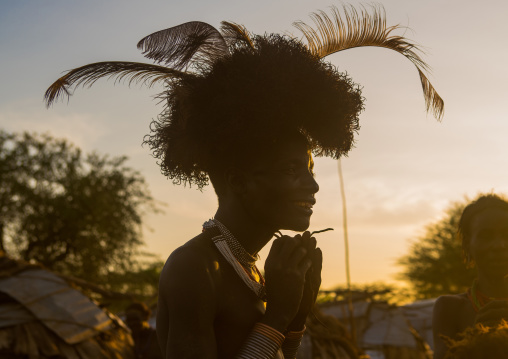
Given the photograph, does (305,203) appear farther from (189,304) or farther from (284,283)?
(189,304)

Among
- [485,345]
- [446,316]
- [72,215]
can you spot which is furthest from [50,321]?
[72,215]

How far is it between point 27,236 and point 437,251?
2214cm

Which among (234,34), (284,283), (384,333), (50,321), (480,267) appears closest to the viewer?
(284,283)

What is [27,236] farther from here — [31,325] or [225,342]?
[225,342]

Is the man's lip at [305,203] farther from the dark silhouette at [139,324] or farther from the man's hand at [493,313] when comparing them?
the dark silhouette at [139,324]

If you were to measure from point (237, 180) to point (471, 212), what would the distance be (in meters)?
2.28

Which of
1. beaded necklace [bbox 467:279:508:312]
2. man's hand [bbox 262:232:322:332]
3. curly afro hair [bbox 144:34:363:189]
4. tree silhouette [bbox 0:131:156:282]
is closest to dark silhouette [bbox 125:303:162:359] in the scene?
beaded necklace [bbox 467:279:508:312]

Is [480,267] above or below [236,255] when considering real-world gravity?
below

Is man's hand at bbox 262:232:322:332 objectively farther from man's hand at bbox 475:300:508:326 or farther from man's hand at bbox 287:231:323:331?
man's hand at bbox 475:300:508:326

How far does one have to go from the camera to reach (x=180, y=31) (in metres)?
2.97

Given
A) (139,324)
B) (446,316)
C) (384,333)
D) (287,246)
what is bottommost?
(384,333)

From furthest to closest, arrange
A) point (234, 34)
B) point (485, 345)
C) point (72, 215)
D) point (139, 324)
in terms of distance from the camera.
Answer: point (72, 215) → point (139, 324) → point (234, 34) → point (485, 345)

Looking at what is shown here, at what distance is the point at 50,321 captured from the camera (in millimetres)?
9148

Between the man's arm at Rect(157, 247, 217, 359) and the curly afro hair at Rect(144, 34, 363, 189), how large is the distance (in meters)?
0.52
